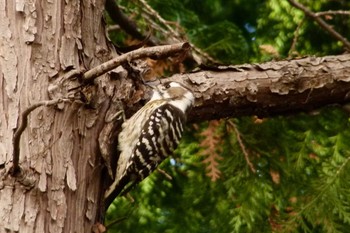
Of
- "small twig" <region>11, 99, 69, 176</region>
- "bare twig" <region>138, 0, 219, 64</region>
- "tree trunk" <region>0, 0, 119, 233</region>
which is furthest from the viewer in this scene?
"bare twig" <region>138, 0, 219, 64</region>

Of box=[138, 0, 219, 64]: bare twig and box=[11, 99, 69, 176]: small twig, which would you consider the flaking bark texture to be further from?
box=[11, 99, 69, 176]: small twig

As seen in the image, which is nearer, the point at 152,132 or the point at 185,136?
the point at 152,132

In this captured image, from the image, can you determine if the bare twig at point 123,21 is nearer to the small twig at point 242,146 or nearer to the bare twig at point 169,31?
the bare twig at point 169,31

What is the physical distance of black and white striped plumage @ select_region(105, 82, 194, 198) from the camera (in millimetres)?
3432

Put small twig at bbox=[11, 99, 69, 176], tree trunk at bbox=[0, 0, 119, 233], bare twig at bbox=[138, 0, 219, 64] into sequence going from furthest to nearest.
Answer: bare twig at bbox=[138, 0, 219, 64], tree trunk at bbox=[0, 0, 119, 233], small twig at bbox=[11, 99, 69, 176]

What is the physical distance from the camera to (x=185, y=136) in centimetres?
476

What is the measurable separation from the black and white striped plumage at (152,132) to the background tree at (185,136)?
7 cm

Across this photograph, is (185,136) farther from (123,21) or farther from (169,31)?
(123,21)

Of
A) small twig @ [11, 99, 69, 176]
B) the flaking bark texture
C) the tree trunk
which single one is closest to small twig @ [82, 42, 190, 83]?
the tree trunk

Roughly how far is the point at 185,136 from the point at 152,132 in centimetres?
120

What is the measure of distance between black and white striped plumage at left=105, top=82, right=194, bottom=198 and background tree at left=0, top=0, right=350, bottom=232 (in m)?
0.07

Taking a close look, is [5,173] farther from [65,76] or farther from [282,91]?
[282,91]

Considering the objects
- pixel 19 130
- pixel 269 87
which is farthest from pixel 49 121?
pixel 269 87

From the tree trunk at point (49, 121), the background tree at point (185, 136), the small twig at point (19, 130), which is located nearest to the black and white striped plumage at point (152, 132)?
the background tree at point (185, 136)
